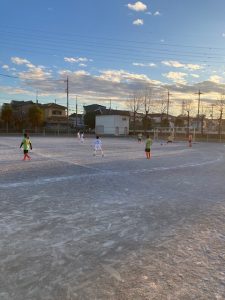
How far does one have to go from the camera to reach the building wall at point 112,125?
7081cm

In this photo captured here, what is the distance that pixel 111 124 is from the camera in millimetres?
70938

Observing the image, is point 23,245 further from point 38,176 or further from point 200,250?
point 38,176

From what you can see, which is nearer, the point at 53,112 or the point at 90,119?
the point at 90,119

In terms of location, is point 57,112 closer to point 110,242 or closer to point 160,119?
point 160,119

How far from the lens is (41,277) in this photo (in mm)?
3879

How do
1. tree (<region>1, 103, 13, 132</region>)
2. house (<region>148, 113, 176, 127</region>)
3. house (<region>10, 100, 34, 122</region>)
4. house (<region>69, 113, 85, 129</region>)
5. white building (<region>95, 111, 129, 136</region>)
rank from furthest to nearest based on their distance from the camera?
house (<region>69, 113, 85, 129</region>) → house (<region>148, 113, 176, 127</region>) → white building (<region>95, 111, 129, 136</region>) → house (<region>10, 100, 34, 122</region>) → tree (<region>1, 103, 13, 132</region>)

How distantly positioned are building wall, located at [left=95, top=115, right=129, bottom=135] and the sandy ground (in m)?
61.1

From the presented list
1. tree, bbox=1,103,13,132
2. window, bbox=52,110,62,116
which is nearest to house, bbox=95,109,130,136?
window, bbox=52,110,62,116

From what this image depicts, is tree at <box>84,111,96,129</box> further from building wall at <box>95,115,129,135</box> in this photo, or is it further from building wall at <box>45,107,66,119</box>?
building wall at <box>45,107,66,119</box>

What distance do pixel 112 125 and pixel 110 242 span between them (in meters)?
66.1

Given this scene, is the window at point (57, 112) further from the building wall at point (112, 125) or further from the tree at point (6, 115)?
the tree at point (6, 115)

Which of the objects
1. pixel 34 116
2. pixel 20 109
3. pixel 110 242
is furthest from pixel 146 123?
pixel 110 242

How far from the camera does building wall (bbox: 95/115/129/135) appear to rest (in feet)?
232

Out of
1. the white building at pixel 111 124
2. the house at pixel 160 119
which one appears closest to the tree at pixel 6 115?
the white building at pixel 111 124
